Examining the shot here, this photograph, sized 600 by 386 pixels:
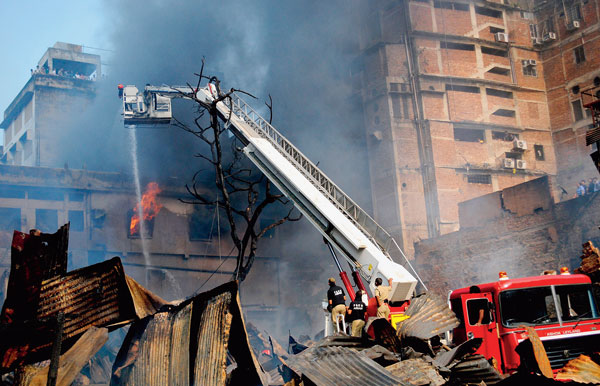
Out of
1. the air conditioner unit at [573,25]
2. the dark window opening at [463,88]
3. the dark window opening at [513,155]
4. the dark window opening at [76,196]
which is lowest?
the dark window opening at [76,196]

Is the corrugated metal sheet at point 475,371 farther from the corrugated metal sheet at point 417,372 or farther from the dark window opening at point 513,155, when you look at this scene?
the dark window opening at point 513,155

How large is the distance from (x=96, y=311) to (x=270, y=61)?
31.7 m

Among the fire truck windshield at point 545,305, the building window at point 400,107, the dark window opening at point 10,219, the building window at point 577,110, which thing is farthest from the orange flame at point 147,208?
the building window at point 577,110

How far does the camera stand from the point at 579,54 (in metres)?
40.3

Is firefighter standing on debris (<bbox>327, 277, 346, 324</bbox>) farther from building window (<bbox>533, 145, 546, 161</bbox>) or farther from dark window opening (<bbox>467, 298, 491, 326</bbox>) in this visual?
building window (<bbox>533, 145, 546, 161</bbox>)

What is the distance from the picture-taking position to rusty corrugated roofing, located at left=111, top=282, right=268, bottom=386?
24.5ft

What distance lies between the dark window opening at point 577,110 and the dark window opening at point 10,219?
122 feet

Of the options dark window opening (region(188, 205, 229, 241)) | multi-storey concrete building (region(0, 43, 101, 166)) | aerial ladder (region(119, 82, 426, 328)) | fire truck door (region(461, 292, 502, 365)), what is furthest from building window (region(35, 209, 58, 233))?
fire truck door (region(461, 292, 502, 365))

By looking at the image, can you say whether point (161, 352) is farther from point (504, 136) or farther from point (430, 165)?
point (504, 136)

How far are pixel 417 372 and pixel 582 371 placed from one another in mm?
2351

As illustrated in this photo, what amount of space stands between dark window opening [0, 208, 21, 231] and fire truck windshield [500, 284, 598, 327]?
2680 cm

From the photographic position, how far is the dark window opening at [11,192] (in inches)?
1169

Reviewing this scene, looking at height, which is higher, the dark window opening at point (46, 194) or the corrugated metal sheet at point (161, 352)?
the dark window opening at point (46, 194)

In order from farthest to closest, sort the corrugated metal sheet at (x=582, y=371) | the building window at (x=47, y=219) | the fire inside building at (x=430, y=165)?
the building window at (x=47, y=219) → the fire inside building at (x=430, y=165) → the corrugated metal sheet at (x=582, y=371)
